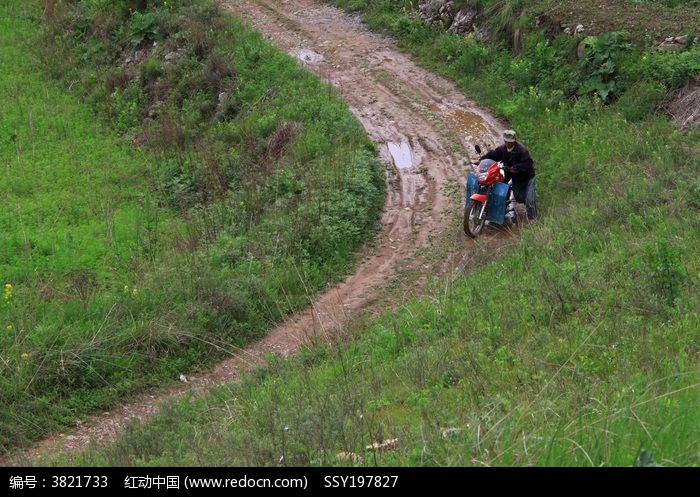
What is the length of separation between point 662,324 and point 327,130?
9.46 metres

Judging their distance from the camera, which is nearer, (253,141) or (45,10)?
(253,141)

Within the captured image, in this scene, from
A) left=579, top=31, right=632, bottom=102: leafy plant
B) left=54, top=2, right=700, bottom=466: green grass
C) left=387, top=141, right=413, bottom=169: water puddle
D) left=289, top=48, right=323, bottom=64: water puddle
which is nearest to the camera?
left=54, top=2, right=700, bottom=466: green grass

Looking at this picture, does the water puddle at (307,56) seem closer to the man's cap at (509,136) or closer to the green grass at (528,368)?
the green grass at (528,368)

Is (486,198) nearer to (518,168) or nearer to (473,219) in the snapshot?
(473,219)

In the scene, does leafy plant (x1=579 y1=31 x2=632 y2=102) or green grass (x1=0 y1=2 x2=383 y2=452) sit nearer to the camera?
green grass (x1=0 y1=2 x2=383 y2=452)

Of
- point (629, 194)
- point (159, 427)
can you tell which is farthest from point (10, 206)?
point (629, 194)

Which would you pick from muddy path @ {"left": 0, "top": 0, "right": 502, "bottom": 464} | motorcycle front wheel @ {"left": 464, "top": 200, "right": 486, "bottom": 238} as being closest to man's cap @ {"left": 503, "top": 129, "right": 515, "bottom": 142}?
motorcycle front wheel @ {"left": 464, "top": 200, "right": 486, "bottom": 238}

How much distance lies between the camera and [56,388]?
30.2 ft

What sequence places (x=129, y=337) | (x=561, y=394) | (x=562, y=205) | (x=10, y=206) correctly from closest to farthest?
(x=561, y=394) < (x=129, y=337) < (x=562, y=205) < (x=10, y=206)

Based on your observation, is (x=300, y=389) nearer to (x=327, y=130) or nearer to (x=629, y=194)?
(x=629, y=194)

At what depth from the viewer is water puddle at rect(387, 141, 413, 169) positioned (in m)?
15.0

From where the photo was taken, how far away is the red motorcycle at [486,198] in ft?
39.3

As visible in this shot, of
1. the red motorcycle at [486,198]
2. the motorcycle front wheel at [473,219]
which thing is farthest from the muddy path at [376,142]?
the red motorcycle at [486,198]

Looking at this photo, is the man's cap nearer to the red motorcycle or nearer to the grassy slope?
the red motorcycle
